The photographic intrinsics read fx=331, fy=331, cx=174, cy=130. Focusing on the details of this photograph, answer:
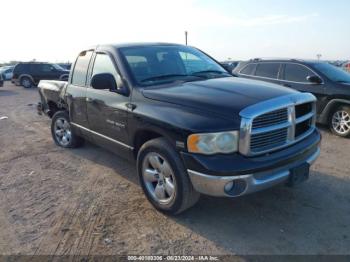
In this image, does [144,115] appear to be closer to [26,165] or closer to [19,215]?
[19,215]

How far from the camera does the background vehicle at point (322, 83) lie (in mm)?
7035

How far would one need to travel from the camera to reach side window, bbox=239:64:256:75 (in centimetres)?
860

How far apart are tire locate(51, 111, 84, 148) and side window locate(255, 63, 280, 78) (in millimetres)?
4725

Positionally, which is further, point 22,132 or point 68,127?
point 22,132

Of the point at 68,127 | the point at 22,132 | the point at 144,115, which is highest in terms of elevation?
the point at 144,115

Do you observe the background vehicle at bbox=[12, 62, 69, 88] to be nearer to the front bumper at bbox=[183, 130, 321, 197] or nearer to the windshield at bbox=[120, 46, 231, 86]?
the windshield at bbox=[120, 46, 231, 86]

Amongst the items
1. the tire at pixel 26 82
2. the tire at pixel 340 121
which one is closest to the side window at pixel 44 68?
the tire at pixel 26 82

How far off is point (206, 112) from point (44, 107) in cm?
503

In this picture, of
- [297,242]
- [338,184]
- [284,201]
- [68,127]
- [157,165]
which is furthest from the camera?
[68,127]

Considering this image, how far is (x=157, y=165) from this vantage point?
3.68m

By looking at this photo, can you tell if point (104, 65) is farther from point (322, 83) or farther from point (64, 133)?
point (322, 83)

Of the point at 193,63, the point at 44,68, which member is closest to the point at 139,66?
the point at 193,63

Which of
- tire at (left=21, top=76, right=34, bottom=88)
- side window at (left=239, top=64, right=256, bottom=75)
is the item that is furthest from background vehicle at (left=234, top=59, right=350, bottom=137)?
tire at (left=21, top=76, right=34, bottom=88)

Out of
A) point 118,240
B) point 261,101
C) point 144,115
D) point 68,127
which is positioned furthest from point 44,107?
point 261,101
